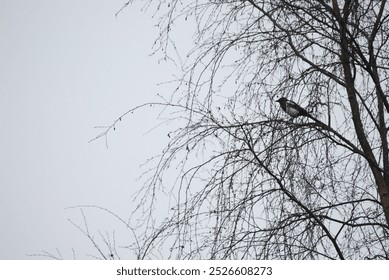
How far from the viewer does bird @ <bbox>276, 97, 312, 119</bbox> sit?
248 centimetres

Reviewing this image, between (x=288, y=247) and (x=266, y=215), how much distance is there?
0.18 metres

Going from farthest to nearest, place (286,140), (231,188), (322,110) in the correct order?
1. (322,110)
2. (286,140)
3. (231,188)

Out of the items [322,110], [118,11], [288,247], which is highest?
[118,11]

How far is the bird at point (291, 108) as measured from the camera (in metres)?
2.48

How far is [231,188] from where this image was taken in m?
2.28

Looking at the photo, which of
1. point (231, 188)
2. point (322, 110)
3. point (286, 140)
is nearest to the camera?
point (231, 188)

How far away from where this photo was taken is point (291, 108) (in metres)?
2.50

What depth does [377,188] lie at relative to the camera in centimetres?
251
